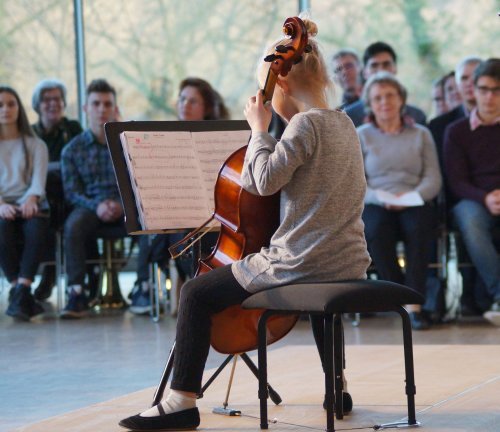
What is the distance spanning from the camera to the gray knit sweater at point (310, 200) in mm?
2910

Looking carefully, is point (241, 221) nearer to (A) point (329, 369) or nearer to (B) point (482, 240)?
(A) point (329, 369)

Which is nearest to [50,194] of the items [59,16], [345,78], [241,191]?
[345,78]

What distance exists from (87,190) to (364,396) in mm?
3276

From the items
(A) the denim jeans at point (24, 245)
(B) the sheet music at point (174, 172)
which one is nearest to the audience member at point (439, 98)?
(A) the denim jeans at point (24, 245)

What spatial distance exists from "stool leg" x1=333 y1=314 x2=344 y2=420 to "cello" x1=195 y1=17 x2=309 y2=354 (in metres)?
0.24

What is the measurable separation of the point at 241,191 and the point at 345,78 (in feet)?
12.7

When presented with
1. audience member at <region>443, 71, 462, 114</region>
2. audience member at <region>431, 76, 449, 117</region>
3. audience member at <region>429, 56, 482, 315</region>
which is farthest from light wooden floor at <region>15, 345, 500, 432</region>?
audience member at <region>431, 76, 449, 117</region>

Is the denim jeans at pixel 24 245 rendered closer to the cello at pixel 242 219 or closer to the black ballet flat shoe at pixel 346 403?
the cello at pixel 242 219

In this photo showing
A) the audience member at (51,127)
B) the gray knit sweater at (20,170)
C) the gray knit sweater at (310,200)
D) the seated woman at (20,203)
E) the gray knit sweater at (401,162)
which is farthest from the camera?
the audience member at (51,127)

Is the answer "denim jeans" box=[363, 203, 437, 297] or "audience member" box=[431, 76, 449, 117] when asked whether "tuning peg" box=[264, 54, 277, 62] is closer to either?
"denim jeans" box=[363, 203, 437, 297]

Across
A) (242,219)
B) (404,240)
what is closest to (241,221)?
(242,219)

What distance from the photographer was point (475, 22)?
8484 mm

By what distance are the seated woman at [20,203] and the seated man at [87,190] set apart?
162 mm

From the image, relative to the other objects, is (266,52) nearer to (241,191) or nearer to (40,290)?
(241,191)
